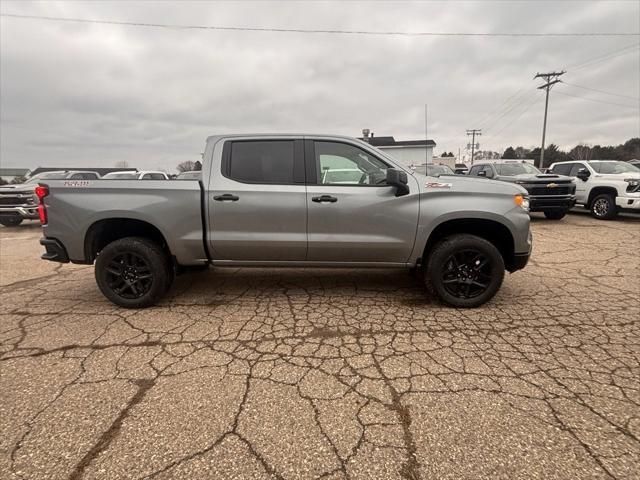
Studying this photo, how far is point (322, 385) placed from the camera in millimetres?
2479

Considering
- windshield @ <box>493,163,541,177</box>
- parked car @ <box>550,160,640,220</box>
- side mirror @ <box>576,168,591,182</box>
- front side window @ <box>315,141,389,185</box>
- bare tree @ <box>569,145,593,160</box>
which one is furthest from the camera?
bare tree @ <box>569,145,593,160</box>

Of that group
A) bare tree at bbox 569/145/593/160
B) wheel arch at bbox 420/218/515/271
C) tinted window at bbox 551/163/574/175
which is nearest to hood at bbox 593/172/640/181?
tinted window at bbox 551/163/574/175

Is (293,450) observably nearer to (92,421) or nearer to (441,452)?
(441,452)

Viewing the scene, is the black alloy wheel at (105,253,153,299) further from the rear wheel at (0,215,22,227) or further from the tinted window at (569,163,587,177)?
the tinted window at (569,163,587,177)

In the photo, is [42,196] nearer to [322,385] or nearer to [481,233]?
[322,385]

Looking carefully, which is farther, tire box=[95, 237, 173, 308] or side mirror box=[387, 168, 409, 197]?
tire box=[95, 237, 173, 308]

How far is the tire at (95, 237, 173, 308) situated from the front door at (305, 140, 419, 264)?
5.45 feet

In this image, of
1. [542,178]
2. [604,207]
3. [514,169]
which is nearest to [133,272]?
[542,178]

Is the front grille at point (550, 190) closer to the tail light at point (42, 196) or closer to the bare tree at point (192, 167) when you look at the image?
the bare tree at point (192, 167)

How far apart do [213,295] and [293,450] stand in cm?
275

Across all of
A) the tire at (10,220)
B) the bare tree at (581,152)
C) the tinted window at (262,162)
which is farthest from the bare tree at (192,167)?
the bare tree at (581,152)

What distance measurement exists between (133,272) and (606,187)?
12.5 m

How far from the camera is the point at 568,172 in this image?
11.6m

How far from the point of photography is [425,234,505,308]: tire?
12.1 feet
